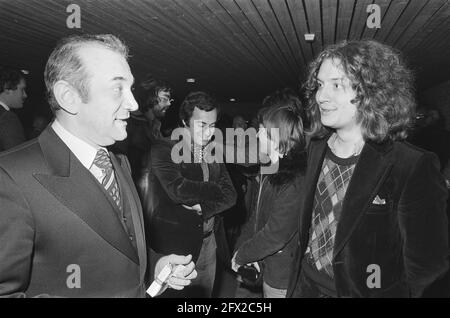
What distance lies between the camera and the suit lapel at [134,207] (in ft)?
4.54

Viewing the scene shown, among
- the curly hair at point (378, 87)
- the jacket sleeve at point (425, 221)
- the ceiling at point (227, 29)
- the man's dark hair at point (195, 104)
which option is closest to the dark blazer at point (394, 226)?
the jacket sleeve at point (425, 221)

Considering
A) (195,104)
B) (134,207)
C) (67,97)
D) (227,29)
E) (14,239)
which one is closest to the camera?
(14,239)

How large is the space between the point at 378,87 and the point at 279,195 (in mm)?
737

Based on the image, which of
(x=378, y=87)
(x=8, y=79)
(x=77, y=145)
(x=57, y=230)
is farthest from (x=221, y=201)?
(x=8, y=79)

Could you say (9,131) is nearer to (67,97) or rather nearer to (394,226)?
(67,97)

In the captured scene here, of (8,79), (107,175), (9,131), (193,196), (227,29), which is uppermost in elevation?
(227,29)

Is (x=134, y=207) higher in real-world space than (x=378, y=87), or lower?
lower

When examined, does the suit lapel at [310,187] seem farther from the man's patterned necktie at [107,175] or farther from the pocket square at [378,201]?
the man's patterned necktie at [107,175]

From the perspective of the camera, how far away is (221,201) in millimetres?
2703

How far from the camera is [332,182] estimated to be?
5.46 feet

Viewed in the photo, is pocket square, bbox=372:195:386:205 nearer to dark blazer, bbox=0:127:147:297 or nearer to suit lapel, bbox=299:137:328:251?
suit lapel, bbox=299:137:328:251

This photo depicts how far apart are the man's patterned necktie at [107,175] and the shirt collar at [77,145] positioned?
1.2 inches

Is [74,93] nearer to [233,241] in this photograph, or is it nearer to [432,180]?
[432,180]
